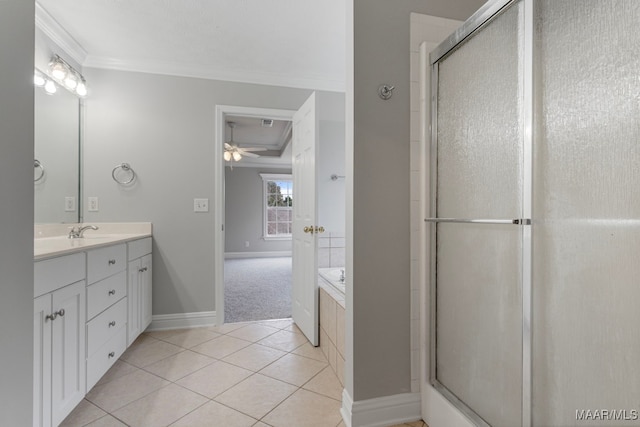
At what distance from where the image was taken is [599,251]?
32.4 inches

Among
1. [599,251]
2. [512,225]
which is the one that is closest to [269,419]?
[512,225]

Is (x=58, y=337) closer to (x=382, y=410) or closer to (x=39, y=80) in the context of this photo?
(x=382, y=410)

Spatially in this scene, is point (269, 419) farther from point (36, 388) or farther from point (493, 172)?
point (493, 172)

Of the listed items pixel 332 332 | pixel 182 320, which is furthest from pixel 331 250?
pixel 182 320

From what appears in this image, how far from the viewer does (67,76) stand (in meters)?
2.23

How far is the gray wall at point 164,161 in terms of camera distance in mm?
2533

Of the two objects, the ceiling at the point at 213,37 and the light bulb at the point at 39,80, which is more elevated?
the ceiling at the point at 213,37

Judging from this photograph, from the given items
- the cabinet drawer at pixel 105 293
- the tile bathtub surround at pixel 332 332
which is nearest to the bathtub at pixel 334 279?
the tile bathtub surround at pixel 332 332

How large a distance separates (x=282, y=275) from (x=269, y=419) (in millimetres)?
3731

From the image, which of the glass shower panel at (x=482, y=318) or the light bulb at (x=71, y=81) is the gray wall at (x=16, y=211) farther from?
the light bulb at (x=71, y=81)

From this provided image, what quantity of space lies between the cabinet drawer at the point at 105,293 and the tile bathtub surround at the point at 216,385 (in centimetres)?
50

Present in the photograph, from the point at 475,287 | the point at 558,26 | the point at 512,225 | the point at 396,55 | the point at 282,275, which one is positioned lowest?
the point at 282,275

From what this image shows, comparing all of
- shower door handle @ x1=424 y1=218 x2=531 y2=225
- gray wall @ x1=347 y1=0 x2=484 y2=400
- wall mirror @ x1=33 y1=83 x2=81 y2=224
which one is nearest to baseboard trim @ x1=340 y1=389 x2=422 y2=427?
gray wall @ x1=347 y1=0 x2=484 y2=400

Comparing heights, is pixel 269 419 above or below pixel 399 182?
below
